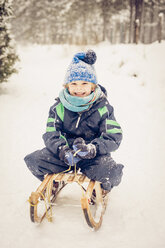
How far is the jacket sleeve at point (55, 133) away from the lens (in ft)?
6.23

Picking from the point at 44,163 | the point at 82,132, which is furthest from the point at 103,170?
the point at 44,163

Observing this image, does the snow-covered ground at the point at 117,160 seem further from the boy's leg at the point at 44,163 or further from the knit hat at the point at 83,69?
the knit hat at the point at 83,69

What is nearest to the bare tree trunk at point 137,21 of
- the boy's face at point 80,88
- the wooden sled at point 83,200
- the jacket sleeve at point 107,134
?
the boy's face at point 80,88

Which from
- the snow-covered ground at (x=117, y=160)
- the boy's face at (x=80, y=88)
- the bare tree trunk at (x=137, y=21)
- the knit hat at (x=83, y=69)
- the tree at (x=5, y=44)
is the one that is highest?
the bare tree trunk at (x=137, y=21)

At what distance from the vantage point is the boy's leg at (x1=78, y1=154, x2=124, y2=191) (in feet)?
5.95

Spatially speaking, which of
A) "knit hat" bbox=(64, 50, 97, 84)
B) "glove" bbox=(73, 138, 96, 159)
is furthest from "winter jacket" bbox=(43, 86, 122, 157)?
"knit hat" bbox=(64, 50, 97, 84)

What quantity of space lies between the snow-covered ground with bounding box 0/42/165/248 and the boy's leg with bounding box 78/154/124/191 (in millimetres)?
428

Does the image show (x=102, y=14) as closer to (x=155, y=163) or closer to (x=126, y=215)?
(x=155, y=163)

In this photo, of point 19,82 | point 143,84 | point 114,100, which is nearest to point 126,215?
point 114,100

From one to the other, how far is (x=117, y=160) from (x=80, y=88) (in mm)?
1585

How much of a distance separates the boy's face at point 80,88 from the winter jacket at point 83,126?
0.15 meters

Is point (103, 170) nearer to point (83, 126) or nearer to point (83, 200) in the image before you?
point (83, 200)

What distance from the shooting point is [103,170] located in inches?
71.2

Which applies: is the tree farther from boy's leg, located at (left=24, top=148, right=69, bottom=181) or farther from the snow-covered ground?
boy's leg, located at (left=24, top=148, right=69, bottom=181)
